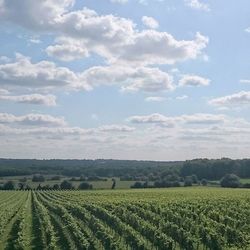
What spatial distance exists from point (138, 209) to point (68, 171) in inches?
5897

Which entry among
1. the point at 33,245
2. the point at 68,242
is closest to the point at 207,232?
the point at 68,242

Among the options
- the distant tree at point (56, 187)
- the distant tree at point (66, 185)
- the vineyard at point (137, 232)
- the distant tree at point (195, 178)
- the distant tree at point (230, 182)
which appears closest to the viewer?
the vineyard at point (137, 232)

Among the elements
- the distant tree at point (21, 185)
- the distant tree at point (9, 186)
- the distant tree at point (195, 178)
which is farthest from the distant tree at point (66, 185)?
the distant tree at point (195, 178)

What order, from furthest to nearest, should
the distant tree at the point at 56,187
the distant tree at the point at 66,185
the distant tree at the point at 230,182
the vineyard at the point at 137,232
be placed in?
the distant tree at the point at 56,187 < the distant tree at the point at 66,185 < the distant tree at the point at 230,182 < the vineyard at the point at 137,232

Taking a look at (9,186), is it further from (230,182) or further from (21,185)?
(230,182)

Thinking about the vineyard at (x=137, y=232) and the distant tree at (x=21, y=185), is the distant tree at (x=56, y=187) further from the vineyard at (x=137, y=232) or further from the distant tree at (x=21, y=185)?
the vineyard at (x=137, y=232)

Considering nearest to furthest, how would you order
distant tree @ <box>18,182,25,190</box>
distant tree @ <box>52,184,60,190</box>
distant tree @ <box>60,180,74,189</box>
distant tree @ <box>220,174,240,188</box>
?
distant tree @ <box>220,174,240,188</box> < distant tree @ <box>60,180,74,189</box> < distant tree @ <box>52,184,60,190</box> < distant tree @ <box>18,182,25,190</box>

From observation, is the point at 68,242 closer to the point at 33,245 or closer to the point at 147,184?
the point at 33,245

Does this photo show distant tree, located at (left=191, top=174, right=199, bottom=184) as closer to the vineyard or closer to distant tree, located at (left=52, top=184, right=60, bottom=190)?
distant tree, located at (left=52, top=184, right=60, bottom=190)

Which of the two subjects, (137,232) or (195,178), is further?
(195,178)

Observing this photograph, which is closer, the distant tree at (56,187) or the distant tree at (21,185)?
the distant tree at (56,187)

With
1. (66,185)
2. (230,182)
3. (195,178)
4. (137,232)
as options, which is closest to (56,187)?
(66,185)

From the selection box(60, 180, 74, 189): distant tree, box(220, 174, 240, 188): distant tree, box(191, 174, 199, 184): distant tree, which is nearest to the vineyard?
box(220, 174, 240, 188): distant tree

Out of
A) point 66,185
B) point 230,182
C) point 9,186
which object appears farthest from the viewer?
point 9,186
